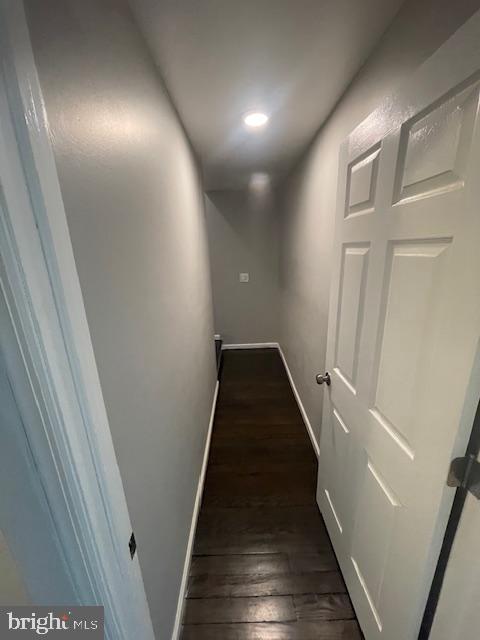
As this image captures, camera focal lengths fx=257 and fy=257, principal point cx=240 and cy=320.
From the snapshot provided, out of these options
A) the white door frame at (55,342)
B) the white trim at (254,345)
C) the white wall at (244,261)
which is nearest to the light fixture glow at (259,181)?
the white wall at (244,261)

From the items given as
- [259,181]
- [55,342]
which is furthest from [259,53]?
[259,181]

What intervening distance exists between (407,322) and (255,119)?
1.51m

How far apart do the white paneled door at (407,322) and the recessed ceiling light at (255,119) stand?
701 mm

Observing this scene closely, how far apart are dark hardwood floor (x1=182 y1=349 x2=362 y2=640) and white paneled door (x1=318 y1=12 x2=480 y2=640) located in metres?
0.19

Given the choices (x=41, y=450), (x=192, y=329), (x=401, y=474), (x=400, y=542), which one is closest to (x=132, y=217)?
(x=41, y=450)

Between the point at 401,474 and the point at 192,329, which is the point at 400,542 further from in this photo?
the point at 192,329

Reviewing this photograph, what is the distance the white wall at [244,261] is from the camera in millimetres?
3529

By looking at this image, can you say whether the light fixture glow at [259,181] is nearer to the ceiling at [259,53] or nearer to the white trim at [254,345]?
the ceiling at [259,53]

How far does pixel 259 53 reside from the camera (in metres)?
1.02

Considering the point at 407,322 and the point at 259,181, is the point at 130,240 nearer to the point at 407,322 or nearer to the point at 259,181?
the point at 407,322

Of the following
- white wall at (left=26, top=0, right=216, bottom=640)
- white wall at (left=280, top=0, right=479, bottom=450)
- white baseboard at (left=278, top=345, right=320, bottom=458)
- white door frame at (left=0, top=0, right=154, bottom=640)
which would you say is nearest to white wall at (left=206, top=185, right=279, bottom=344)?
white wall at (left=280, top=0, right=479, bottom=450)

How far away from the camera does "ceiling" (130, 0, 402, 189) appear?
0.84 meters

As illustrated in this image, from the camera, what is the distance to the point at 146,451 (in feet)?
2.69

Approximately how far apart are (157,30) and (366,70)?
863mm
